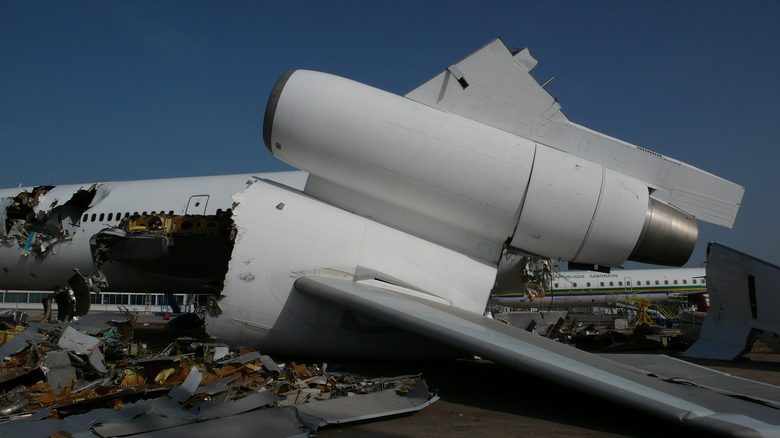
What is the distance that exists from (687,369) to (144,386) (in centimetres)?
666

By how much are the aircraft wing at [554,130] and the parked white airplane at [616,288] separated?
2146 cm

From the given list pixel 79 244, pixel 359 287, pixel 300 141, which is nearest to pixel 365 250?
pixel 359 287

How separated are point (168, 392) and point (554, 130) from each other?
6688mm

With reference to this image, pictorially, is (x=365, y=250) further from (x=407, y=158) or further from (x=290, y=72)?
(x=290, y=72)

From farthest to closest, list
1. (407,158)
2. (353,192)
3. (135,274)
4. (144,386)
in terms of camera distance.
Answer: (135,274) < (353,192) < (407,158) < (144,386)

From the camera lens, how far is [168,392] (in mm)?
4969

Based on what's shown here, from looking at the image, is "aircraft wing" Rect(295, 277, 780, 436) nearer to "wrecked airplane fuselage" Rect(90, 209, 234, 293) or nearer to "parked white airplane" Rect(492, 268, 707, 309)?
"wrecked airplane fuselage" Rect(90, 209, 234, 293)

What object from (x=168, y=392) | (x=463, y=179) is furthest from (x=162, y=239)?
(x=463, y=179)

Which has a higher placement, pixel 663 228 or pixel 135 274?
pixel 663 228

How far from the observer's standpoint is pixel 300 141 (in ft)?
26.5

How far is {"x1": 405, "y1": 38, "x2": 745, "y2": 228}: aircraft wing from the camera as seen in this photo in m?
8.22

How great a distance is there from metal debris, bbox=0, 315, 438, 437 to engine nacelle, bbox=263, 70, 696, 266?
292 centimetres

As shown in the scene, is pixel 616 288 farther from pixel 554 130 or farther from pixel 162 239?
pixel 162 239

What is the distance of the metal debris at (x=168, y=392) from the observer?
4.03m
